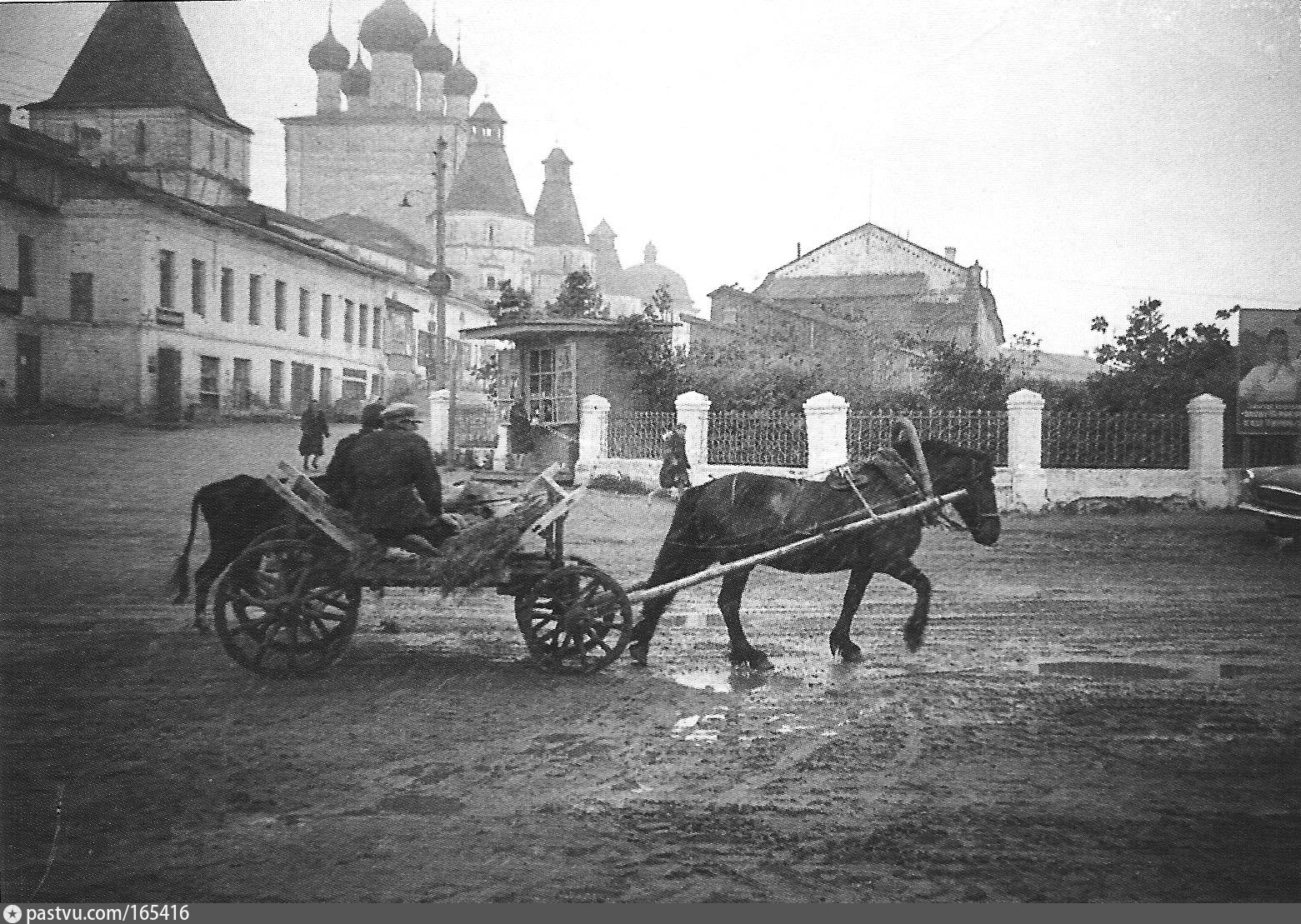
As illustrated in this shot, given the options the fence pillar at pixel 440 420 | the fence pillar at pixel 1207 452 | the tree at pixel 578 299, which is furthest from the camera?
the tree at pixel 578 299

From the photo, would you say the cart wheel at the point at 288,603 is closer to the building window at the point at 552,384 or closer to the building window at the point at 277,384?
the building window at the point at 277,384

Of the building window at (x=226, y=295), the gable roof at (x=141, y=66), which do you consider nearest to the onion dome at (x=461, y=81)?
the gable roof at (x=141, y=66)

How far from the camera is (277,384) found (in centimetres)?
478

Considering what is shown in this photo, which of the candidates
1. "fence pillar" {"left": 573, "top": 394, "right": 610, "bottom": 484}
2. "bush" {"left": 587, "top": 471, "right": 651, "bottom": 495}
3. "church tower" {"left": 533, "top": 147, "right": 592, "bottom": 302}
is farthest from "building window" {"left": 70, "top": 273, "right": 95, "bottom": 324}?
"bush" {"left": 587, "top": 471, "right": 651, "bottom": 495}

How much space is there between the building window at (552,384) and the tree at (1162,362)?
2.51 meters

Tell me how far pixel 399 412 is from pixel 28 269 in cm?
192

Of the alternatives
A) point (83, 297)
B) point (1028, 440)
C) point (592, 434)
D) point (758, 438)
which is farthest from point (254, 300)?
point (1028, 440)

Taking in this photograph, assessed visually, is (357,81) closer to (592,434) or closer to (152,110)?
(152,110)

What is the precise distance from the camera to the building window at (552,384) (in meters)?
5.00

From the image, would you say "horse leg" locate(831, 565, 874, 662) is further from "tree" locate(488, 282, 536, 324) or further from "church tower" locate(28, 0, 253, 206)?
"church tower" locate(28, 0, 253, 206)

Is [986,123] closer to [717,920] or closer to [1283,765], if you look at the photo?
[1283,765]

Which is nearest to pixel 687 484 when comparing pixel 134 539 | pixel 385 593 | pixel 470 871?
pixel 385 593

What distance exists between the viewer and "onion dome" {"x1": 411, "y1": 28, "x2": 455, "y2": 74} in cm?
508

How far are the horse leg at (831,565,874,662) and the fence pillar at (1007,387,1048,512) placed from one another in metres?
1.06
